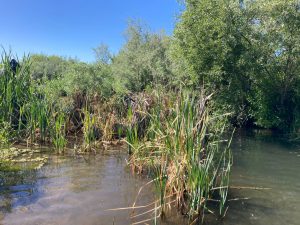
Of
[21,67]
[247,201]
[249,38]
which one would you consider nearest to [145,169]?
[247,201]

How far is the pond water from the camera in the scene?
18.9 ft

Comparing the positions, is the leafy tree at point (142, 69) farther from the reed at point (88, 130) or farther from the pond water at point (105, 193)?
the pond water at point (105, 193)

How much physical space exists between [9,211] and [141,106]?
539 cm

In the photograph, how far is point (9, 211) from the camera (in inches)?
227

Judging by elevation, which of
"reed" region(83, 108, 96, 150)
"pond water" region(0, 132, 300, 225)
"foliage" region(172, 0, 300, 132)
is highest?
"foliage" region(172, 0, 300, 132)

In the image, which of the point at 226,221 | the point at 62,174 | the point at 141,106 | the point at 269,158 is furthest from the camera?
the point at 269,158

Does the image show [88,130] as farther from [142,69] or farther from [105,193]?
[142,69]

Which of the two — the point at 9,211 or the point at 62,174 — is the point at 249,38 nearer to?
the point at 62,174

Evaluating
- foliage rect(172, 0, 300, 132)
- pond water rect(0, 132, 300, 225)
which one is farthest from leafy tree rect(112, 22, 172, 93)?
pond water rect(0, 132, 300, 225)

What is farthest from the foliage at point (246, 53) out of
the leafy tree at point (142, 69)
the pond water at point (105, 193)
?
the pond water at point (105, 193)

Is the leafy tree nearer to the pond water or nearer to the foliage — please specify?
the foliage

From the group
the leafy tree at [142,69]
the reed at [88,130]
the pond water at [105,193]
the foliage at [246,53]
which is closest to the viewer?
the pond water at [105,193]

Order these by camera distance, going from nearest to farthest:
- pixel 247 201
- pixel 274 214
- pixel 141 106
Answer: pixel 274 214
pixel 247 201
pixel 141 106

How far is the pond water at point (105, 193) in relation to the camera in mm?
5748
